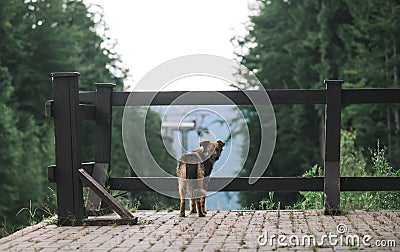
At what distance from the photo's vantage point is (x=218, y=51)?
60.6ft

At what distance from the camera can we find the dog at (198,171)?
758 cm

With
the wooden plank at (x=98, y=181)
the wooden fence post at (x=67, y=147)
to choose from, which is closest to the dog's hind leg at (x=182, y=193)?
the wooden plank at (x=98, y=181)

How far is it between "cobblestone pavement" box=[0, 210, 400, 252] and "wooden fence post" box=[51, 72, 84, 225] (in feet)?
1.00

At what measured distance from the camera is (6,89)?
77.7ft

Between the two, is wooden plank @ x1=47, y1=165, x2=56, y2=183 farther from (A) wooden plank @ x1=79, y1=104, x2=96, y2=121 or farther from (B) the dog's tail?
(B) the dog's tail

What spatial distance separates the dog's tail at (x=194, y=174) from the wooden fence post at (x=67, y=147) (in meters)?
1.15

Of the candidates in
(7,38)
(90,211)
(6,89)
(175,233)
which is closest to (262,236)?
(175,233)

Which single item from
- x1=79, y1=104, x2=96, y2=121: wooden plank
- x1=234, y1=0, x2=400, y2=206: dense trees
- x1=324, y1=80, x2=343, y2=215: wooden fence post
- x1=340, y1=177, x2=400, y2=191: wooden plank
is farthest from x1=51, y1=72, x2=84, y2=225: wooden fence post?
x1=234, y1=0, x2=400, y2=206: dense trees

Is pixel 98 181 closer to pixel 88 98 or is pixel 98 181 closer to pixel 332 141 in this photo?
pixel 88 98

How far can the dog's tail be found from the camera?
7.57 m

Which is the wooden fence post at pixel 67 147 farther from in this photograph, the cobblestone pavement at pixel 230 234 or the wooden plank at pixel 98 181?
the wooden plank at pixel 98 181

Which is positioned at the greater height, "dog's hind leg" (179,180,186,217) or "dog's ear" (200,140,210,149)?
"dog's ear" (200,140,210,149)

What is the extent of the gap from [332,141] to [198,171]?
160 cm

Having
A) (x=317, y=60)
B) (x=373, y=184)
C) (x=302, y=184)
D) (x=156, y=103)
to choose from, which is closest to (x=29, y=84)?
(x=317, y=60)
